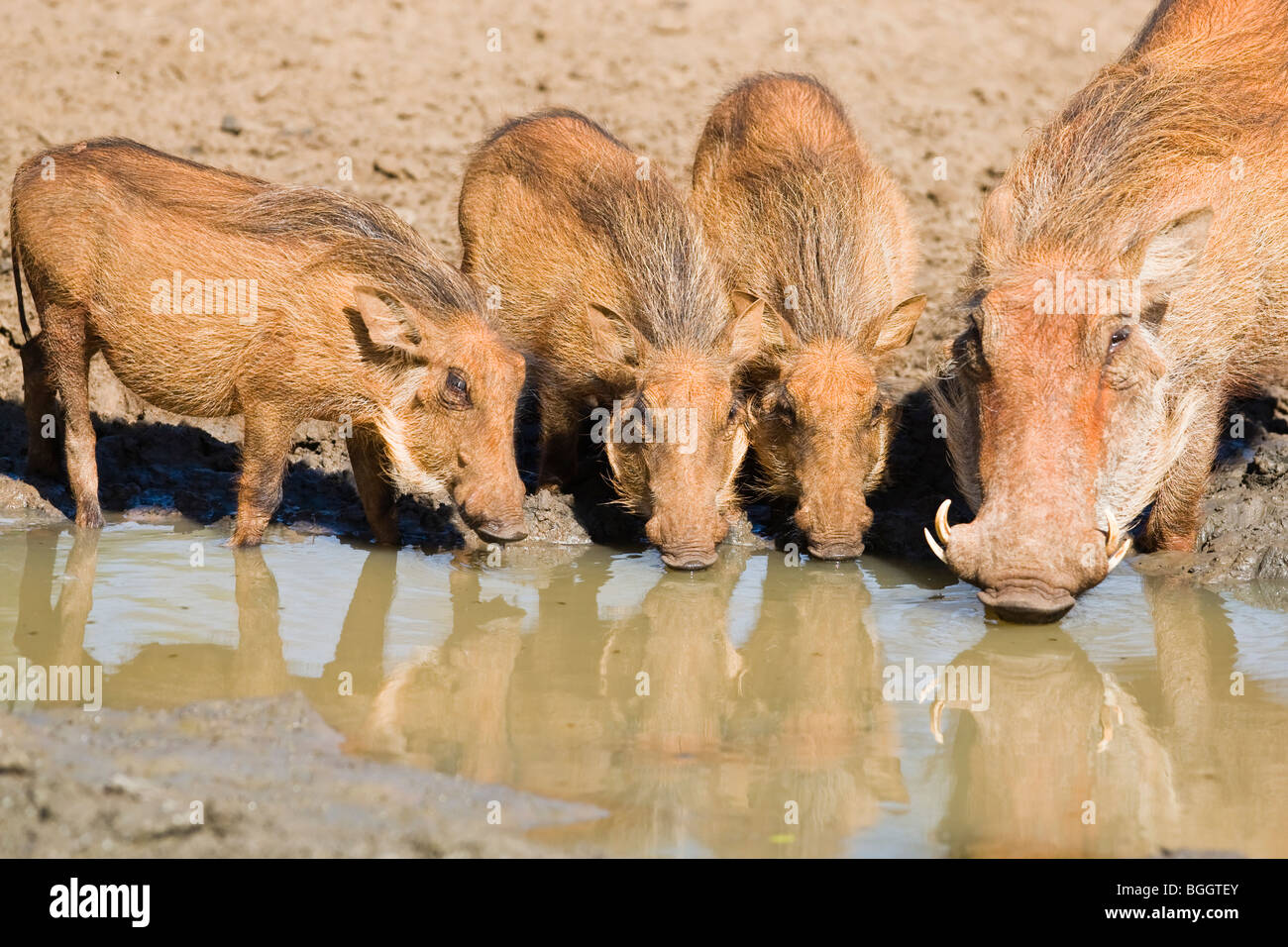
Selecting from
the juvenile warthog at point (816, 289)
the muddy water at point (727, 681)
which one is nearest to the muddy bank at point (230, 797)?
the muddy water at point (727, 681)

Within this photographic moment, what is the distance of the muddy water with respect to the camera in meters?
3.23

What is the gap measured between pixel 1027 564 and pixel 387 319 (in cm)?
239

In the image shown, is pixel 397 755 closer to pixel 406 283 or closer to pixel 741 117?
pixel 406 283

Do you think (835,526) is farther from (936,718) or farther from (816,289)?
(936,718)

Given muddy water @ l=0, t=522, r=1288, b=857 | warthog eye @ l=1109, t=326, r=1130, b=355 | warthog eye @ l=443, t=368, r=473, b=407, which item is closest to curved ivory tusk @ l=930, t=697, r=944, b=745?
muddy water @ l=0, t=522, r=1288, b=857

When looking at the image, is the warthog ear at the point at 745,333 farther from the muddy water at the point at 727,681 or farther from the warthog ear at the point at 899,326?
the muddy water at the point at 727,681

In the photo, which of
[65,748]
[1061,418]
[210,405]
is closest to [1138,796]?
[1061,418]

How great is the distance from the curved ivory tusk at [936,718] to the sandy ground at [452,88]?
7.63 ft

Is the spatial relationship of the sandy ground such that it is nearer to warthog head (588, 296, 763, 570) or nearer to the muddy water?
warthog head (588, 296, 763, 570)

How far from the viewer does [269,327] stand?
5395mm

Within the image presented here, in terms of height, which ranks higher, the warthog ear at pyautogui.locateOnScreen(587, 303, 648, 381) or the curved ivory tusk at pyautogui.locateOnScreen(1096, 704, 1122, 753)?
the warthog ear at pyautogui.locateOnScreen(587, 303, 648, 381)

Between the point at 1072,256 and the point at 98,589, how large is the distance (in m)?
3.23

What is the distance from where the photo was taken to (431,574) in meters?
5.27

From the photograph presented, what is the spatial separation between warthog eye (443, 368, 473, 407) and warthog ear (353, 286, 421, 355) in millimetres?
161
